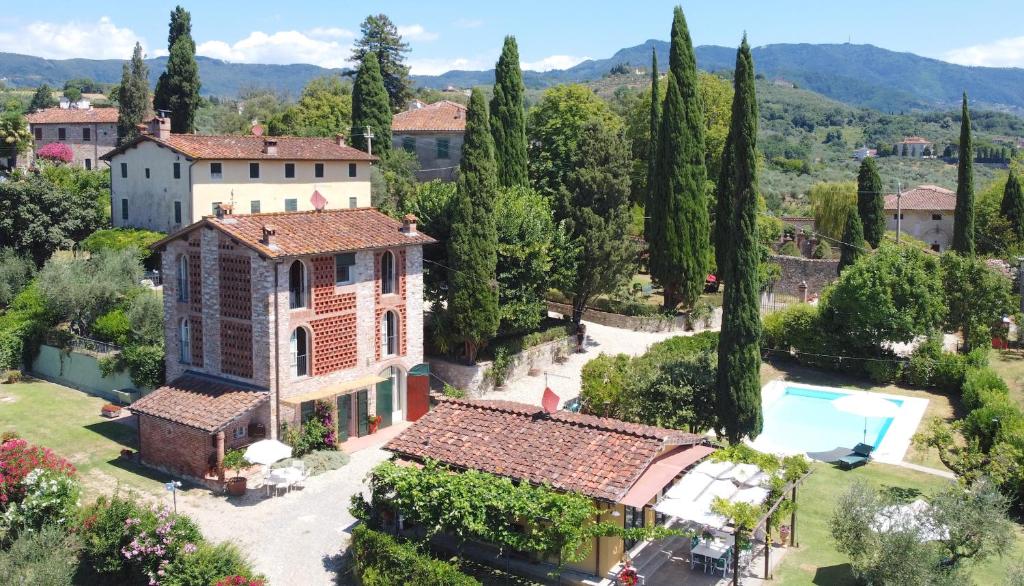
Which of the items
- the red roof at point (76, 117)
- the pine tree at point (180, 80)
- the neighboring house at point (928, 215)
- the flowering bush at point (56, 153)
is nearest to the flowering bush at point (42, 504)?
the pine tree at point (180, 80)

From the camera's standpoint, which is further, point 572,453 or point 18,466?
point 18,466

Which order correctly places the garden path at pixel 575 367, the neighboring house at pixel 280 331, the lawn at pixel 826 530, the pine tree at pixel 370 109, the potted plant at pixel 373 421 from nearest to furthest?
the lawn at pixel 826 530 → the neighboring house at pixel 280 331 → the potted plant at pixel 373 421 → the garden path at pixel 575 367 → the pine tree at pixel 370 109

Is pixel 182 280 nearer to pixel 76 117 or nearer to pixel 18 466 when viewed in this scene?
pixel 18 466

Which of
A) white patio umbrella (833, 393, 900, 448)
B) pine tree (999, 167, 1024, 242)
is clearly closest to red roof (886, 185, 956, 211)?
pine tree (999, 167, 1024, 242)

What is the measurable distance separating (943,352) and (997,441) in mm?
12423

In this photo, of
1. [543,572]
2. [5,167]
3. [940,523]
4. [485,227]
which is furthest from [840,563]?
[5,167]

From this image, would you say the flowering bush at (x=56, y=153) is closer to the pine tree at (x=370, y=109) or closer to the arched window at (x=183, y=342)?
the pine tree at (x=370, y=109)

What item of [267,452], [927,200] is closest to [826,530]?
[267,452]

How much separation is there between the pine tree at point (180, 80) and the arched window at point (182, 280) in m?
32.8

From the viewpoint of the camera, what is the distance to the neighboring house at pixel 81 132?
73444 millimetres

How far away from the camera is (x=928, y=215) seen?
246ft

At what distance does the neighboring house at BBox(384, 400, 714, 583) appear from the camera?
2092 centimetres

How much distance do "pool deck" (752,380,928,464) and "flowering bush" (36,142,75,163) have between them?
55.7 meters

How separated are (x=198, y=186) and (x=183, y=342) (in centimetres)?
1455
